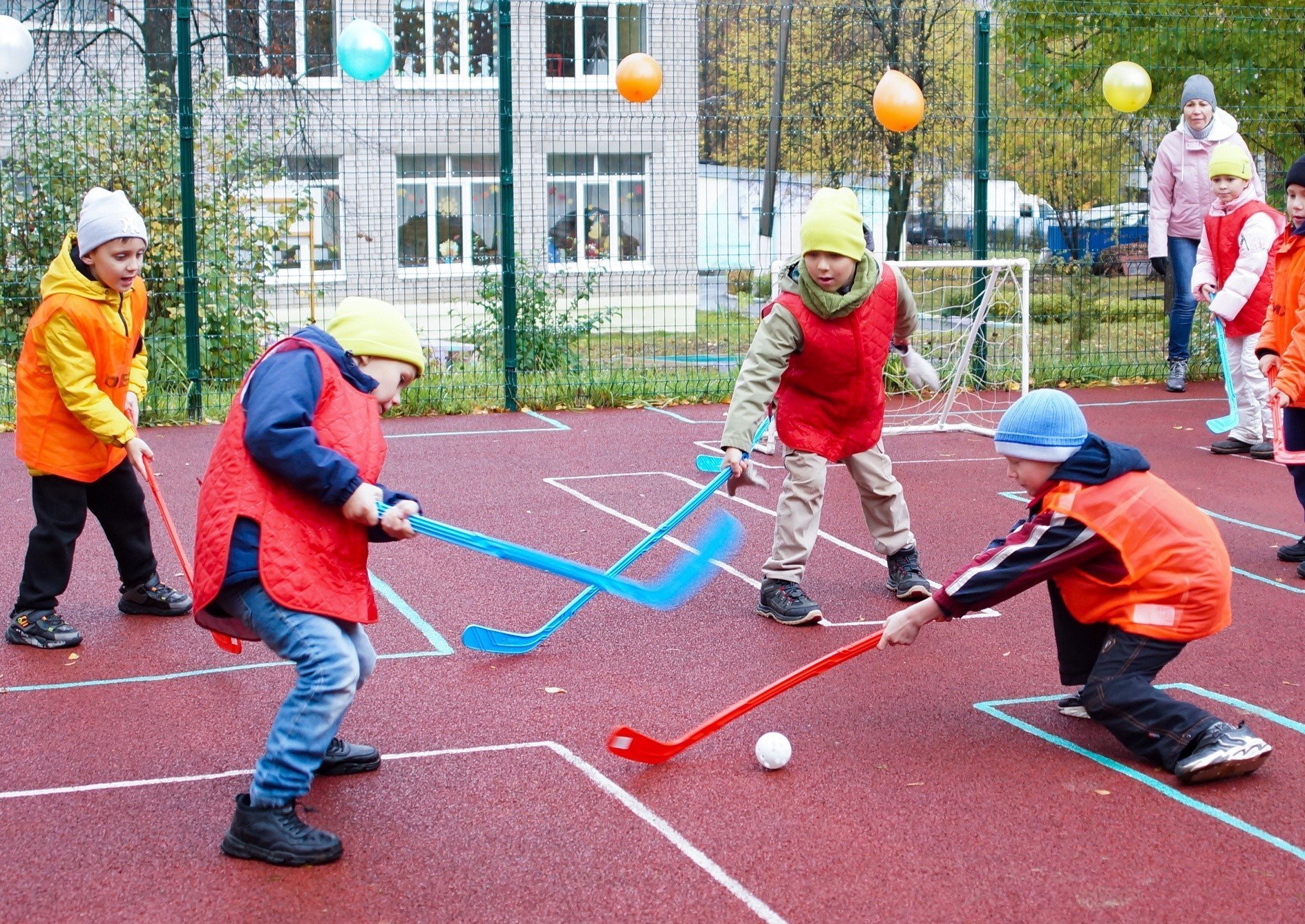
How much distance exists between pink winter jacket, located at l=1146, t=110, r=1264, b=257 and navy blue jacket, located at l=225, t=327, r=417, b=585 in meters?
9.20

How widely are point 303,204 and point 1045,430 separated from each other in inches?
363

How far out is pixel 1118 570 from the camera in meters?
4.05

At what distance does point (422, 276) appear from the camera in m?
12.2

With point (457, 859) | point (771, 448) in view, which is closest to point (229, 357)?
point (771, 448)

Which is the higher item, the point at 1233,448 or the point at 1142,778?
the point at 1233,448

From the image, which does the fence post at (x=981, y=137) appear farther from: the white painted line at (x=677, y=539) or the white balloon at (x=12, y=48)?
the white balloon at (x=12, y=48)

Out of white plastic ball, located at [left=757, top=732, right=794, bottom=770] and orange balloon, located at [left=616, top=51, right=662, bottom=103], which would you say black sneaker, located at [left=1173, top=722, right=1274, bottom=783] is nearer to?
white plastic ball, located at [left=757, top=732, right=794, bottom=770]

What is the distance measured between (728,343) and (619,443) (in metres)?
2.69

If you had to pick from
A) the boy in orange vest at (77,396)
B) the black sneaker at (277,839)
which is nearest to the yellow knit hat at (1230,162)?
the boy in orange vest at (77,396)

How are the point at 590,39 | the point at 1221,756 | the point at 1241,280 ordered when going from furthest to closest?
1. the point at 590,39
2. the point at 1241,280
3. the point at 1221,756

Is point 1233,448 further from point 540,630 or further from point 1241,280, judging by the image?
point 540,630

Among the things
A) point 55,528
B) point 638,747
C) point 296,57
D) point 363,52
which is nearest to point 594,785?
point 638,747

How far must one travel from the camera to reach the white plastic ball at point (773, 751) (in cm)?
403

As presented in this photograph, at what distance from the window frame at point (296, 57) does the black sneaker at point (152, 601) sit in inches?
305
